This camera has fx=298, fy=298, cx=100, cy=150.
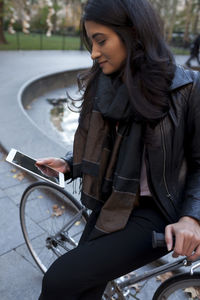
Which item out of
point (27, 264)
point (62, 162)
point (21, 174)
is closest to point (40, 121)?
point (21, 174)

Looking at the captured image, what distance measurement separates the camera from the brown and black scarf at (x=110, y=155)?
136 cm

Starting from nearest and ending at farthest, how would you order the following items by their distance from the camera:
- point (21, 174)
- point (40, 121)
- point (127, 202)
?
point (127, 202)
point (21, 174)
point (40, 121)

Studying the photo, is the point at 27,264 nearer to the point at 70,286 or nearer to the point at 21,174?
the point at 70,286

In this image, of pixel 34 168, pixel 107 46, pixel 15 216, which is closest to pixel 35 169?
pixel 34 168

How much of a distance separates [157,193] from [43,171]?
73 cm

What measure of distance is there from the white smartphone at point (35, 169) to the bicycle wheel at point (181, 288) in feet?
2.52

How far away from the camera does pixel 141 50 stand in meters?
1.31

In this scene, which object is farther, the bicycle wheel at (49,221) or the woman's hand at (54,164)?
the bicycle wheel at (49,221)

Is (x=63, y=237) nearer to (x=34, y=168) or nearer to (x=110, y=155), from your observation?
(x=34, y=168)

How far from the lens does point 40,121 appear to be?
6969 mm

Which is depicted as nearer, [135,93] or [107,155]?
[135,93]

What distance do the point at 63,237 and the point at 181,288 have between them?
92 centimetres

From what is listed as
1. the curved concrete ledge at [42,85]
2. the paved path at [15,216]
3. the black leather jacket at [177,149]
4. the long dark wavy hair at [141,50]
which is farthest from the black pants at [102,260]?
the curved concrete ledge at [42,85]

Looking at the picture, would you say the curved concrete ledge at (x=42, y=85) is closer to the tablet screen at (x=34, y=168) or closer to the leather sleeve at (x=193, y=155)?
the tablet screen at (x=34, y=168)
